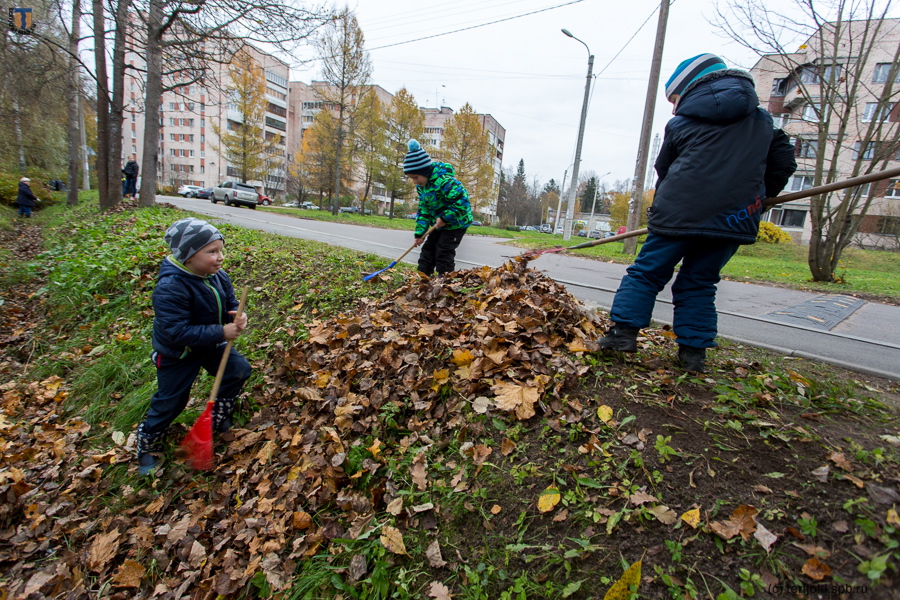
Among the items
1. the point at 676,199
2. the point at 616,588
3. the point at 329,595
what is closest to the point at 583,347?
the point at 676,199

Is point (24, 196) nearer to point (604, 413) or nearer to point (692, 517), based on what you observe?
point (604, 413)

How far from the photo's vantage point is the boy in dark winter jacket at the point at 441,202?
479 centimetres

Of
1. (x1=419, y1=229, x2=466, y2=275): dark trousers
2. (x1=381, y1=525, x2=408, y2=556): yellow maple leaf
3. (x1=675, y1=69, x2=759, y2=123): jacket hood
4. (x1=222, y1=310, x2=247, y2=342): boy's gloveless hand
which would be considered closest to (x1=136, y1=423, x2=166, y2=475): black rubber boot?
(x1=222, y1=310, x2=247, y2=342): boy's gloveless hand

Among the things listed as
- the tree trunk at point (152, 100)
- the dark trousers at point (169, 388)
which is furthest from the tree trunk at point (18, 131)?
the dark trousers at point (169, 388)

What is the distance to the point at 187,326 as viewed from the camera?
288 cm

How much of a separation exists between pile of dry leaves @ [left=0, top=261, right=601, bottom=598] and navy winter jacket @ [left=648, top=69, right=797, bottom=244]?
1.02m

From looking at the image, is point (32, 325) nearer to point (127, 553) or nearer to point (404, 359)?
point (127, 553)

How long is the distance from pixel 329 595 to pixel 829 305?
7338mm

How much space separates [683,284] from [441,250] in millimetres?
2761

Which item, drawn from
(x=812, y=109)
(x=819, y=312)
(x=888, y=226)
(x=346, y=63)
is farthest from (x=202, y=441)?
(x=888, y=226)

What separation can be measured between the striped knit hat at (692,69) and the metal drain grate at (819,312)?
357 cm

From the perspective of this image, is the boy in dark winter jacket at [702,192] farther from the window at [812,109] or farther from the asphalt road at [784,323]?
the window at [812,109]

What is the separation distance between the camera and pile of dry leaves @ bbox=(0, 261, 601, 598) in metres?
2.37

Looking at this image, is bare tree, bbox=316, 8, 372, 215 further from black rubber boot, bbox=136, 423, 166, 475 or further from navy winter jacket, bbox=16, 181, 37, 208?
black rubber boot, bbox=136, 423, 166, 475
